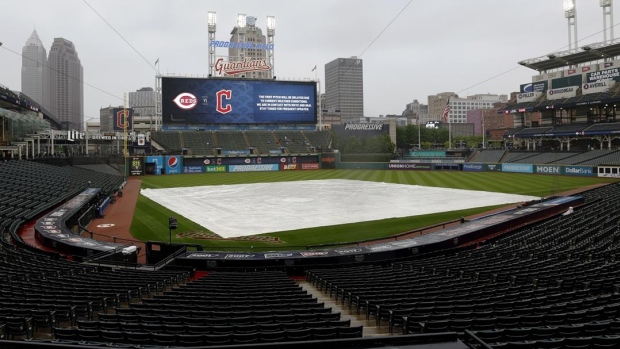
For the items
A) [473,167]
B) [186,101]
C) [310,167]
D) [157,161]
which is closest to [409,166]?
[473,167]

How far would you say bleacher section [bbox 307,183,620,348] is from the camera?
638 centimetres

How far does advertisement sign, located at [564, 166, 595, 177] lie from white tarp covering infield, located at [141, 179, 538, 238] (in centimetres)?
2345

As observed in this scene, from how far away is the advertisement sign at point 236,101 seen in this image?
84.8m

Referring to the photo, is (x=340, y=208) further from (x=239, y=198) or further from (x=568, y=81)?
(x=568, y=81)

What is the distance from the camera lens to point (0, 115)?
4625 cm

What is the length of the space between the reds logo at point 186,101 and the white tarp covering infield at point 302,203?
37091 millimetres

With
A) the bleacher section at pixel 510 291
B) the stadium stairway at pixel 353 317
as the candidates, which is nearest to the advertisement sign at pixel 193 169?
the bleacher section at pixel 510 291

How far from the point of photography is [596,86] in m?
73.0

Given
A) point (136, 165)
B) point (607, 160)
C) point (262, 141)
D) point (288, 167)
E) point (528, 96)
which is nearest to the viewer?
point (607, 160)

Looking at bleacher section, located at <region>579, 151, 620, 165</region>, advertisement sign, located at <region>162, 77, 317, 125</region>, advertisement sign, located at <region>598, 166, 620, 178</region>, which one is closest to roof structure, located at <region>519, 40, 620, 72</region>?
bleacher section, located at <region>579, 151, 620, 165</region>

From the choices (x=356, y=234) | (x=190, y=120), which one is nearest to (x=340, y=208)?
(x=356, y=234)

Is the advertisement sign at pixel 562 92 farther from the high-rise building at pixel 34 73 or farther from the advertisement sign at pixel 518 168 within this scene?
the high-rise building at pixel 34 73

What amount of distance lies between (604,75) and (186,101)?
74.2 meters

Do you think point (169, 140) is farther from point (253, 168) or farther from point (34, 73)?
point (34, 73)
